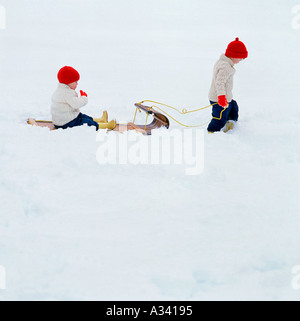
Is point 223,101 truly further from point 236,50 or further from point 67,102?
point 67,102

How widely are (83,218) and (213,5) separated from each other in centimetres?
1635

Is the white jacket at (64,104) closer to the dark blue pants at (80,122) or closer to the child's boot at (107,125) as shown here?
the dark blue pants at (80,122)

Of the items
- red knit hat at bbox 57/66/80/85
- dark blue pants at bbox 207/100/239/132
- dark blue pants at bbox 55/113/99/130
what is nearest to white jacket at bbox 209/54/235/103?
dark blue pants at bbox 207/100/239/132

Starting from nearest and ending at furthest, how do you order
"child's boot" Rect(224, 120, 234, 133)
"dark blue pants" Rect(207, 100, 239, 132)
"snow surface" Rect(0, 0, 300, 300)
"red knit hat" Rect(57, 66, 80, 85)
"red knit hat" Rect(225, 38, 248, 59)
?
"snow surface" Rect(0, 0, 300, 300), "red knit hat" Rect(57, 66, 80, 85), "red knit hat" Rect(225, 38, 248, 59), "dark blue pants" Rect(207, 100, 239, 132), "child's boot" Rect(224, 120, 234, 133)

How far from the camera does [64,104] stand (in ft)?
14.7

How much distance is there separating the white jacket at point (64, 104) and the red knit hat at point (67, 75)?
0.22 feet

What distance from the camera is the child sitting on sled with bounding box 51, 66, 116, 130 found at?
4.38 meters

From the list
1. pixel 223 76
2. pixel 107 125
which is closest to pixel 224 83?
pixel 223 76

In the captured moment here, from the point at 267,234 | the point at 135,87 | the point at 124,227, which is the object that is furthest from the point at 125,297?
the point at 135,87

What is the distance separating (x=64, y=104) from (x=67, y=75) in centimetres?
36

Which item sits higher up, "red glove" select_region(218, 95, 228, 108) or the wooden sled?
"red glove" select_region(218, 95, 228, 108)

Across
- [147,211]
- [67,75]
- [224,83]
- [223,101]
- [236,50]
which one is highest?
[236,50]

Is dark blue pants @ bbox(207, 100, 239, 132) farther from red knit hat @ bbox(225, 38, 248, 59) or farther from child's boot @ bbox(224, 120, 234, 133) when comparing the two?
red knit hat @ bbox(225, 38, 248, 59)

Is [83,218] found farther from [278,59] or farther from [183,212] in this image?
[278,59]
